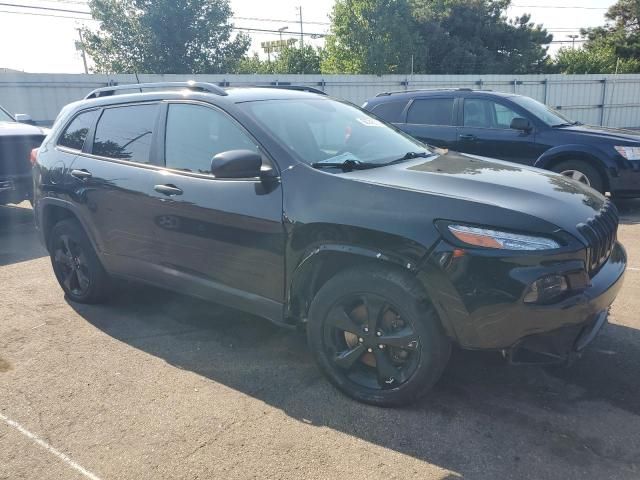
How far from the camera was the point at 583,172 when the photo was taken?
771 cm

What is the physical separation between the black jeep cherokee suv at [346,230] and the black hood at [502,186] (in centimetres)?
2

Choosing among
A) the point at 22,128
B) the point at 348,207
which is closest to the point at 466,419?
the point at 348,207

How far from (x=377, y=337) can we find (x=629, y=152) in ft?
20.1

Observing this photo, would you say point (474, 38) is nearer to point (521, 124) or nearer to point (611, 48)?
point (611, 48)

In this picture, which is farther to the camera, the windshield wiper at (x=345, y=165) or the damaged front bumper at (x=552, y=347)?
the windshield wiper at (x=345, y=165)

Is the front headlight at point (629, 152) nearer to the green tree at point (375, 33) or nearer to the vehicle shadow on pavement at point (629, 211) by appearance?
the vehicle shadow on pavement at point (629, 211)

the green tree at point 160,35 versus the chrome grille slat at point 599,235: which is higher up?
the green tree at point 160,35

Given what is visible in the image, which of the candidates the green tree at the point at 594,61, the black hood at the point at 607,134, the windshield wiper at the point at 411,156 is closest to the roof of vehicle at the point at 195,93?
the windshield wiper at the point at 411,156

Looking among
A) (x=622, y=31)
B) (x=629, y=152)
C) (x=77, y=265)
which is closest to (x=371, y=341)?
(x=77, y=265)

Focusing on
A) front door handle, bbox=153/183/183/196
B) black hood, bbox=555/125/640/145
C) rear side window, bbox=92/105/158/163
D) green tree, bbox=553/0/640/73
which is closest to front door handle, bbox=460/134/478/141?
black hood, bbox=555/125/640/145

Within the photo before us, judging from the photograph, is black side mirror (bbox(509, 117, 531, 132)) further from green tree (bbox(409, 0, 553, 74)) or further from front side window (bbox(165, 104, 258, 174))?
green tree (bbox(409, 0, 553, 74))

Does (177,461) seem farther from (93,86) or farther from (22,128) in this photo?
(93,86)

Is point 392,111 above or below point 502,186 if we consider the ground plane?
above

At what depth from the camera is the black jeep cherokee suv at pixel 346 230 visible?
2707 millimetres
